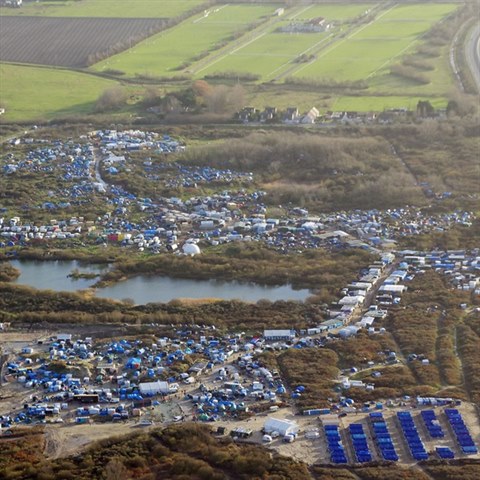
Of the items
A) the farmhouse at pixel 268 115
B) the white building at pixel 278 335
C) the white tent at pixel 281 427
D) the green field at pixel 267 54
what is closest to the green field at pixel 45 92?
the green field at pixel 267 54

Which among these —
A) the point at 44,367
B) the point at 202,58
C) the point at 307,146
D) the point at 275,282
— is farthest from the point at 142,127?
the point at 44,367

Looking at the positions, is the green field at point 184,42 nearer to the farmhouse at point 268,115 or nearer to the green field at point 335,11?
the green field at point 335,11

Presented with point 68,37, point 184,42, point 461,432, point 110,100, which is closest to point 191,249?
point 461,432

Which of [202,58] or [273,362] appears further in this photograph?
[202,58]

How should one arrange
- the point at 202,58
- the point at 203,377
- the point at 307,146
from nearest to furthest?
the point at 203,377 < the point at 307,146 < the point at 202,58

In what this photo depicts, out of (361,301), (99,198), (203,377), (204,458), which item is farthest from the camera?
(99,198)

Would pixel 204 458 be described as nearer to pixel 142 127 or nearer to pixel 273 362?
pixel 273 362

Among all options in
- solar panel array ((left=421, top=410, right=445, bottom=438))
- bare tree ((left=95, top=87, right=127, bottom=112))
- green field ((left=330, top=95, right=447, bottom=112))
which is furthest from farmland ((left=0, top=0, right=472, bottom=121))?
solar panel array ((left=421, top=410, right=445, bottom=438))
